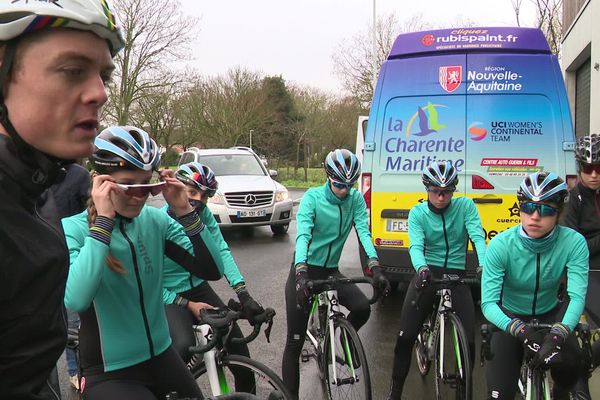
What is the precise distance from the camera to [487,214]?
5.55 metres

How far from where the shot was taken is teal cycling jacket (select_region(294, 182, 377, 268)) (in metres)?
3.90

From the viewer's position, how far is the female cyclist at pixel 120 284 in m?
2.05

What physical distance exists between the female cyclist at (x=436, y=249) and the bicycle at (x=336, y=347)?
0.38 meters

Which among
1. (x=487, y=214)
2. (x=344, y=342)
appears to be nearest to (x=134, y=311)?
(x=344, y=342)

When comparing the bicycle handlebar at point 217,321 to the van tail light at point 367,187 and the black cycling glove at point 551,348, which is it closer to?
the black cycling glove at point 551,348

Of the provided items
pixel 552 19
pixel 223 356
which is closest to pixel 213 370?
pixel 223 356

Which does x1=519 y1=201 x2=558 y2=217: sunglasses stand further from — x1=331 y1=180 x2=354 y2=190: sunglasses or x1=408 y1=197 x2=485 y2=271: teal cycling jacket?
x1=331 y1=180 x2=354 y2=190: sunglasses

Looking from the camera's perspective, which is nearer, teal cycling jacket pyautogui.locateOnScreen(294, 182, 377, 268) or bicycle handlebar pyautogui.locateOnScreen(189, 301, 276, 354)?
bicycle handlebar pyautogui.locateOnScreen(189, 301, 276, 354)

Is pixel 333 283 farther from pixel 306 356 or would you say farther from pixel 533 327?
pixel 533 327

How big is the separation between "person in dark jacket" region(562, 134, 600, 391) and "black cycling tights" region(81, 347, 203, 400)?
3.00 m

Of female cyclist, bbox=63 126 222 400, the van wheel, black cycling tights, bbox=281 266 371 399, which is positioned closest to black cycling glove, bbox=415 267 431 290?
black cycling tights, bbox=281 266 371 399

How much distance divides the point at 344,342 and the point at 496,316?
1188mm

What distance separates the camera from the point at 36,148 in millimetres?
1046

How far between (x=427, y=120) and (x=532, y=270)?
115 inches
